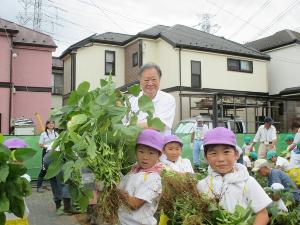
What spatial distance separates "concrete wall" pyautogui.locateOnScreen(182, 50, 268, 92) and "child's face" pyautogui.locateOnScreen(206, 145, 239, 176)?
1930 cm

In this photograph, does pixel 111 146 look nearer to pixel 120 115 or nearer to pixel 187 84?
pixel 120 115

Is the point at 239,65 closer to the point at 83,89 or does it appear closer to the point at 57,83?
Result: the point at 57,83

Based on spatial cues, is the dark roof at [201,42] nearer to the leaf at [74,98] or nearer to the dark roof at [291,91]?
the dark roof at [291,91]

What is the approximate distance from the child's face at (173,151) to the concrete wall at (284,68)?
21818 mm

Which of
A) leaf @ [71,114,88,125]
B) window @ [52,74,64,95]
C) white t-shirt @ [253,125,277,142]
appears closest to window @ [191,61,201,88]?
white t-shirt @ [253,125,277,142]

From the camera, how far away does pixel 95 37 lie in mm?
24266

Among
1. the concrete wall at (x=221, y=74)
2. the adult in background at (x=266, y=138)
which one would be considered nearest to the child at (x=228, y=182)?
the adult in background at (x=266, y=138)

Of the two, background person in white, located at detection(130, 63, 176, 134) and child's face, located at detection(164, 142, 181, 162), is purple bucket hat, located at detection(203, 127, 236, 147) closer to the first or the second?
background person in white, located at detection(130, 63, 176, 134)

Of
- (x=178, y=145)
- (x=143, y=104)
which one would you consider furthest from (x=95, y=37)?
(x=143, y=104)

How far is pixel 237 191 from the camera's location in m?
2.32

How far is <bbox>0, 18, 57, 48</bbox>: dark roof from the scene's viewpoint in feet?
61.0

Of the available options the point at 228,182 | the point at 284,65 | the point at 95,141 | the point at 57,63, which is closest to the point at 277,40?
the point at 284,65

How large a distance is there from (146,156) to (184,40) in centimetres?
2083

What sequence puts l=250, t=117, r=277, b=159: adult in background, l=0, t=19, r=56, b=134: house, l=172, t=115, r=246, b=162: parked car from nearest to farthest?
l=250, t=117, r=277, b=159: adult in background, l=172, t=115, r=246, b=162: parked car, l=0, t=19, r=56, b=134: house
